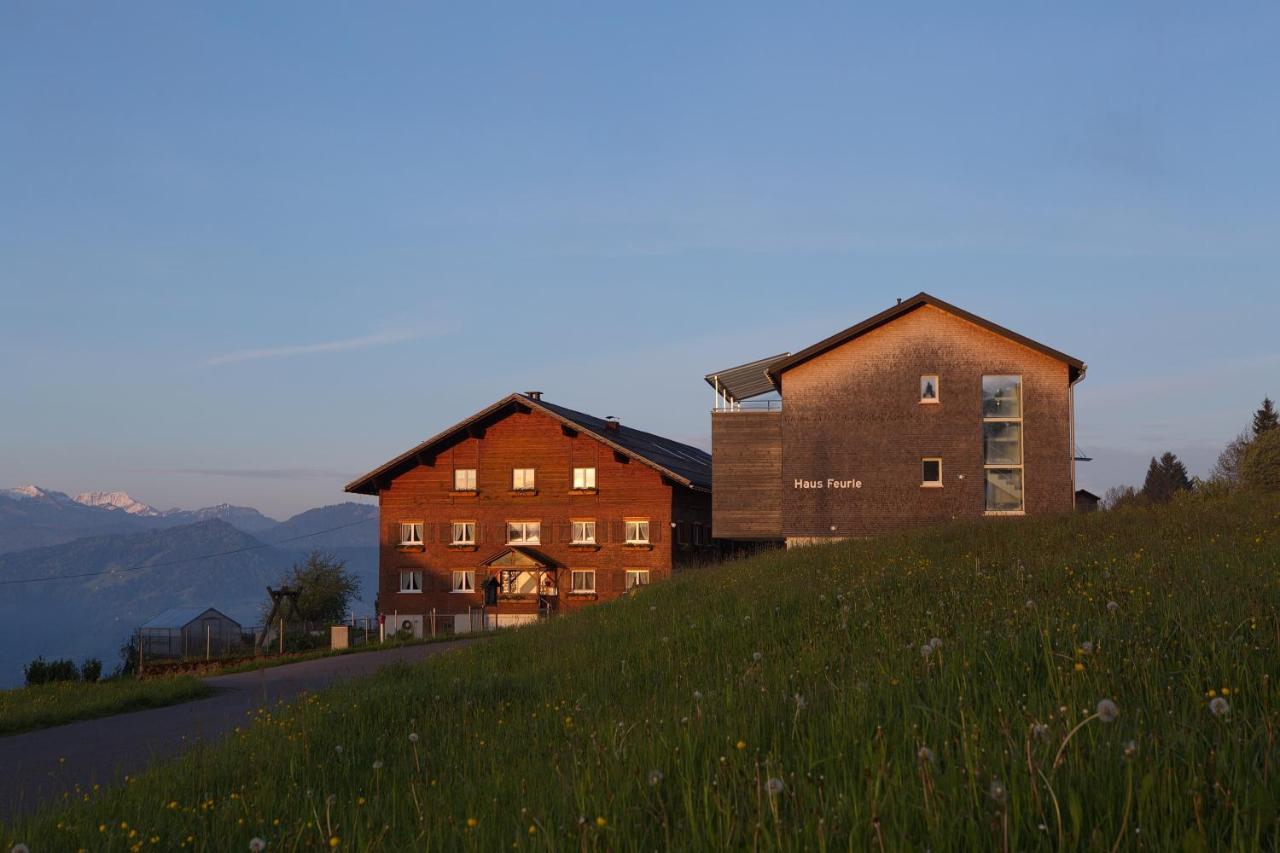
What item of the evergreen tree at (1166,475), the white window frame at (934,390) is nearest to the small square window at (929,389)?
the white window frame at (934,390)

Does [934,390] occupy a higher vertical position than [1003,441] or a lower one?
higher

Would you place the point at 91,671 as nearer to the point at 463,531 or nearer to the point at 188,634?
the point at 463,531

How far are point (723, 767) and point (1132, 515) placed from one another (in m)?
18.6

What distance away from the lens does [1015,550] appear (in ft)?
55.7

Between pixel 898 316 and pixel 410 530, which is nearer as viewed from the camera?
pixel 898 316

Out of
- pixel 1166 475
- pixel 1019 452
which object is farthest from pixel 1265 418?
pixel 1019 452

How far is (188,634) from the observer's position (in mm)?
59156

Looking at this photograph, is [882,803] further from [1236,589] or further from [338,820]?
[1236,589]

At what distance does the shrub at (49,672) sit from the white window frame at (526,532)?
23.3 m

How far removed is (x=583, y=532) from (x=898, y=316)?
19.0 meters

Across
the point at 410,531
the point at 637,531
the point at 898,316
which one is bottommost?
the point at 410,531

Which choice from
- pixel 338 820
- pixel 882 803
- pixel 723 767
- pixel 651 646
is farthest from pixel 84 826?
pixel 651 646

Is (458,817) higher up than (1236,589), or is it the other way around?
(1236,589)

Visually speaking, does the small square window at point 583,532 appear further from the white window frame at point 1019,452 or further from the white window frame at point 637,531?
the white window frame at point 1019,452
